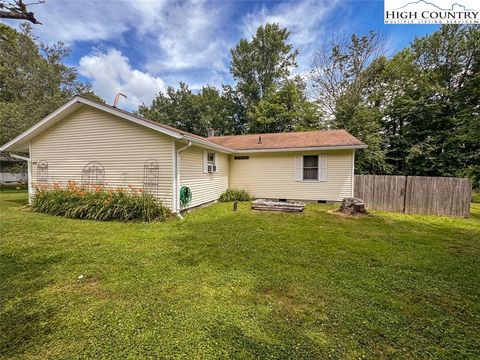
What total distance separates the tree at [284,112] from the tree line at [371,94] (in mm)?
94

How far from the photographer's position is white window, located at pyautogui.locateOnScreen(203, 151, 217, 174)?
9156mm

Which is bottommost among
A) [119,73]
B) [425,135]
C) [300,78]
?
[425,135]

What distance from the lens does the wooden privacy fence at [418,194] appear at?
763cm

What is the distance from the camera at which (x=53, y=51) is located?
19.9 m

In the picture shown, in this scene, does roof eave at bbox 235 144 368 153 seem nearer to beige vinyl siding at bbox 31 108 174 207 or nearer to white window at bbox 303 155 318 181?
white window at bbox 303 155 318 181

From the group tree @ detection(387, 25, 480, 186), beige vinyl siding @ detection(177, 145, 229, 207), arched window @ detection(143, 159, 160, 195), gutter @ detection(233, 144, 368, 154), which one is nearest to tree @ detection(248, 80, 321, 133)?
tree @ detection(387, 25, 480, 186)

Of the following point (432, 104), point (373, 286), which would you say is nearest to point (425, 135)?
point (432, 104)

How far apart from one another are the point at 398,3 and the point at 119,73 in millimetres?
14866

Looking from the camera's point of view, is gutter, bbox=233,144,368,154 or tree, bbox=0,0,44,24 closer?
tree, bbox=0,0,44,24

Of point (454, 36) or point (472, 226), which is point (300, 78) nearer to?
point (454, 36)

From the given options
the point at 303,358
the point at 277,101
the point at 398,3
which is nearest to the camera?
the point at 303,358

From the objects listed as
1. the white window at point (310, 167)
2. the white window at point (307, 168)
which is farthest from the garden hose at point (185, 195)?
the white window at point (310, 167)

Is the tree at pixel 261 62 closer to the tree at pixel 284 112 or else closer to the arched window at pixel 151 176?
the tree at pixel 284 112

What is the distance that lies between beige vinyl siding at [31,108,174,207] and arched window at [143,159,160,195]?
0.41 ft
